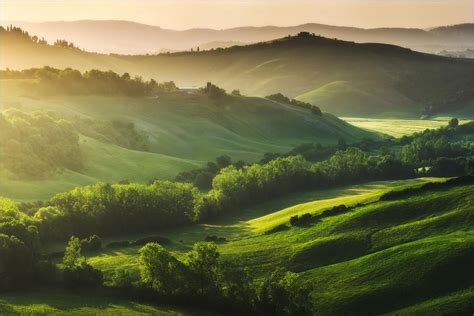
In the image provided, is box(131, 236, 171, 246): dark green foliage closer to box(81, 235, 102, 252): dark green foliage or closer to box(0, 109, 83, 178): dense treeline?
box(81, 235, 102, 252): dark green foliage

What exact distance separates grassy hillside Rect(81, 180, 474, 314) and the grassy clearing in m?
13.0

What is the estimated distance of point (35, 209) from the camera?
122m

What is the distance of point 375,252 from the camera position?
3442 inches

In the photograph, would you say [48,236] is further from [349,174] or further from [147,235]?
[349,174]

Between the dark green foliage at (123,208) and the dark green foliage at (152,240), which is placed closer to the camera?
the dark green foliage at (152,240)

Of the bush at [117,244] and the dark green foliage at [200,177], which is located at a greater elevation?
the dark green foliage at [200,177]

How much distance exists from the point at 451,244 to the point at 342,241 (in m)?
17.0

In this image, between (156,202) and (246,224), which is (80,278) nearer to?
A: (156,202)

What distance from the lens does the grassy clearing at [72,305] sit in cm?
7344

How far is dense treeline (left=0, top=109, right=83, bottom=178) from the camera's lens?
155113 mm

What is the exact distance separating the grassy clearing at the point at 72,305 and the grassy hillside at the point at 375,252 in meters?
13.0

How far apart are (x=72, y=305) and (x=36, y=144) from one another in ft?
322

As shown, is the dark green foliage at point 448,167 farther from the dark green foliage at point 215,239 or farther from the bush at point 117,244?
the bush at point 117,244

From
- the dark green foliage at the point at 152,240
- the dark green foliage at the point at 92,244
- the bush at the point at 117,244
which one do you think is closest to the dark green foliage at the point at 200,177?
the dark green foliage at the point at 152,240
